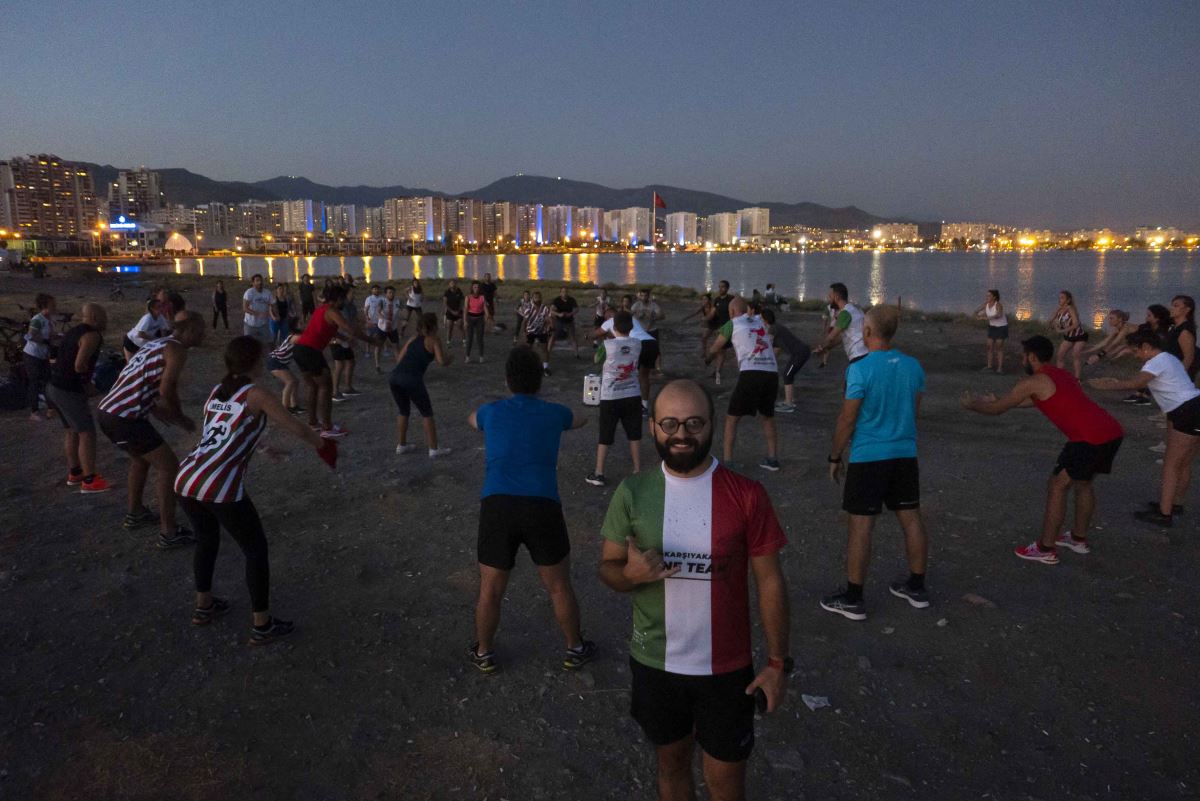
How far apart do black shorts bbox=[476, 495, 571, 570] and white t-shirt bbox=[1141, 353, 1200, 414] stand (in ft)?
17.8

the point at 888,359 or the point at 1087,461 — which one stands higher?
the point at 888,359

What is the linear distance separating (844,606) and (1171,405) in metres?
3.76

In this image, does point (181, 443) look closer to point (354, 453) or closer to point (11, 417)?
point (354, 453)

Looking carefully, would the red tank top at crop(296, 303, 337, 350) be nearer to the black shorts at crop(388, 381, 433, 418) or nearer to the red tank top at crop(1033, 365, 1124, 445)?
the black shorts at crop(388, 381, 433, 418)

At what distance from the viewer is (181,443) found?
8992 mm

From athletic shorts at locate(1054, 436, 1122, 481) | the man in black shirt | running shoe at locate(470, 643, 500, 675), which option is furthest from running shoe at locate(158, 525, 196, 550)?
the man in black shirt

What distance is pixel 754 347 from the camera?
735 cm

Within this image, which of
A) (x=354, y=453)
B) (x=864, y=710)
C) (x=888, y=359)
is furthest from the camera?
(x=354, y=453)

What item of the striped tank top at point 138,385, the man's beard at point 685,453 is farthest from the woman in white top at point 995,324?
the striped tank top at point 138,385

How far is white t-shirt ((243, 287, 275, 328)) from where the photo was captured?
15.5 metres

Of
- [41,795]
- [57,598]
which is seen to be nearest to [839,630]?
[41,795]

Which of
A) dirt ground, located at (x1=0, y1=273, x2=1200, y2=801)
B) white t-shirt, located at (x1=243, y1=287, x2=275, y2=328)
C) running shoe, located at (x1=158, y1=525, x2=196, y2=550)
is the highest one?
white t-shirt, located at (x1=243, y1=287, x2=275, y2=328)

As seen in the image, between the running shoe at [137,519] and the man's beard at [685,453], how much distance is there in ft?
19.5

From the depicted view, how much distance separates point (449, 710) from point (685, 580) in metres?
2.17
